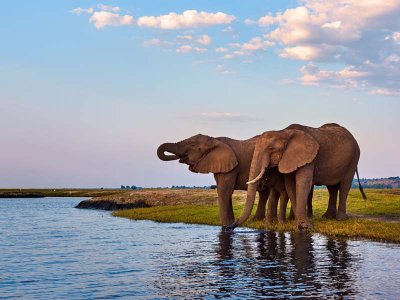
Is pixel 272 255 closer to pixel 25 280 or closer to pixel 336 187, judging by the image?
pixel 25 280

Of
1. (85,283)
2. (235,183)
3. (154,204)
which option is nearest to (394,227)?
(235,183)

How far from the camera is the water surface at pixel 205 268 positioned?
14.4m

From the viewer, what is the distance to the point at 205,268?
17891 mm

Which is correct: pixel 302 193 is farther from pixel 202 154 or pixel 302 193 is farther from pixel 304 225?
pixel 202 154

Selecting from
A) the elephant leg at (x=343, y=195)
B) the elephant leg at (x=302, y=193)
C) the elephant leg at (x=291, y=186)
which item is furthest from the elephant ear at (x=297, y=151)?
the elephant leg at (x=343, y=195)

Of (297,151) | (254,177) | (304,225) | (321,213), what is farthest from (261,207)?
(297,151)

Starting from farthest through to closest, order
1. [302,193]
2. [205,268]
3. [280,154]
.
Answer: [280,154] → [302,193] → [205,268]

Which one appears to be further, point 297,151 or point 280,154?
point 280,154

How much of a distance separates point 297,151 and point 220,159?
4.66m

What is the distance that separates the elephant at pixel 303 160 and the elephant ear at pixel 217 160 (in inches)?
93.0

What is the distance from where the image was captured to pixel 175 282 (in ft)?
51.7

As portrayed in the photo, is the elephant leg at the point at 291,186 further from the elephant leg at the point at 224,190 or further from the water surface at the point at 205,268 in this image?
the elephant leg at the point at 224,190

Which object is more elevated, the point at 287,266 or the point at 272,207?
the point at 272,207

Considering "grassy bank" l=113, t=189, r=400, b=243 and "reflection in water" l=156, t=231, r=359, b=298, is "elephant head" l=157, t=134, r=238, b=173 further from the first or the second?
"reflection in water" l=156, t=231, r=359, b=298
